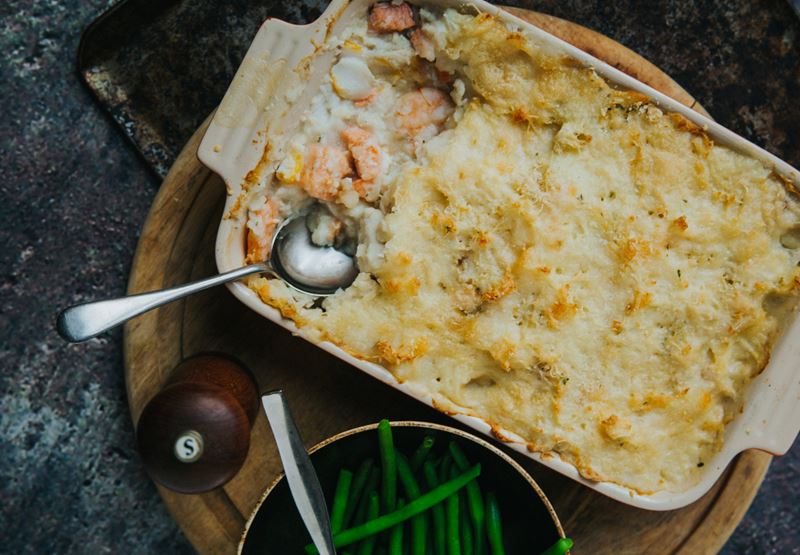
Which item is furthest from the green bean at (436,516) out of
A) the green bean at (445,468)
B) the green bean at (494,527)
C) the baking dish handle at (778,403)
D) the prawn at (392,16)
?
the prawn at (392,16)

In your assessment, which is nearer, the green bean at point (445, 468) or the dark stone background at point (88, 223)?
the green bean at point (445, 468)

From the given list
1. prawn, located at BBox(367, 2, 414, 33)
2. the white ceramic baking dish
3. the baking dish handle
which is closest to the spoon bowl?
the white ceramic baking dish

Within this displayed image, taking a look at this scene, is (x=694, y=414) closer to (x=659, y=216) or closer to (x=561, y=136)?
(x=659, y=216)

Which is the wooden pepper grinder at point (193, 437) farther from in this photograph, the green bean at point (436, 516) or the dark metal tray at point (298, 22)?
the dark metal tray at point (298, 22)

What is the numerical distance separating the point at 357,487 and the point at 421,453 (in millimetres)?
232

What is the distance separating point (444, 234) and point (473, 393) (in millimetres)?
477

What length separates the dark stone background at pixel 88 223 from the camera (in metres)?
2.94

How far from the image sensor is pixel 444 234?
2.32 meters

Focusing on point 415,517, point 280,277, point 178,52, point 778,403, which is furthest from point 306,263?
point 778,403

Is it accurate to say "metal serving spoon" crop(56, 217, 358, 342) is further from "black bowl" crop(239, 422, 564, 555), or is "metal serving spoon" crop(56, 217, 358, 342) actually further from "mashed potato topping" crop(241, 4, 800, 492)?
"black bowl" crop(239, 422, 564, 555)

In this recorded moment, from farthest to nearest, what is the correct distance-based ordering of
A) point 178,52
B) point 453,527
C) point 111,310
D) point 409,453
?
1. point 178,52
2. point 409,453
3. point 453,527
4. point 111,310

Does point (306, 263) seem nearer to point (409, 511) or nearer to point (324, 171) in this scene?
point (324, 171)

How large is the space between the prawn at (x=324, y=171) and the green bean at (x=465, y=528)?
1.01 m

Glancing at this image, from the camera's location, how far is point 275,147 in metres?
2.39
